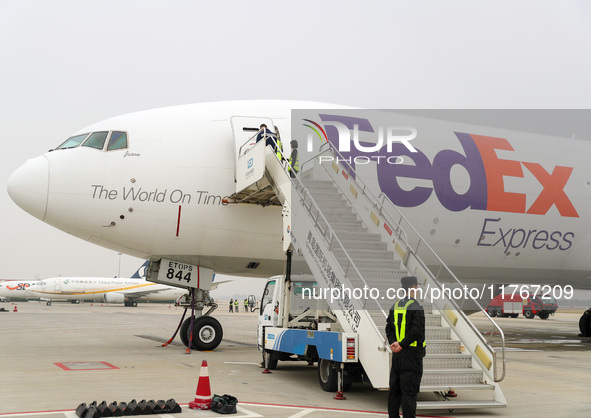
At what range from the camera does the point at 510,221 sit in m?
14.9

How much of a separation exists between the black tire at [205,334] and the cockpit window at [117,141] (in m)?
4.61

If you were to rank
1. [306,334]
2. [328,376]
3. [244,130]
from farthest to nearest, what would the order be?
1. [244,130]
2. [306,334]
3. [328,376]

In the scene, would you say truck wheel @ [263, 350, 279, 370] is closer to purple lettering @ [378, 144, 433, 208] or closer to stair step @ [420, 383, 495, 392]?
stair step @ [420, 383, 495, 392]

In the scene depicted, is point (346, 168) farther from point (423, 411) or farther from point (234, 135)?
point (423, 411)

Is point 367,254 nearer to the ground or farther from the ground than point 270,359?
farther from the ground

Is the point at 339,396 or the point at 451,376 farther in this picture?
the point at 339,396

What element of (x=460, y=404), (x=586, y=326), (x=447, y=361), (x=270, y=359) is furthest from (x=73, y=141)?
(x=586, y=326)

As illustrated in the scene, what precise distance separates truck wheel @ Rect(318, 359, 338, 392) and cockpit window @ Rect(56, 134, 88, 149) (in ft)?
25.1

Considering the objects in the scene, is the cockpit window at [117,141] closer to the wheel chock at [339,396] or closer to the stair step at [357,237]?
the stair step at [357,237]

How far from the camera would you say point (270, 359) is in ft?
37.8

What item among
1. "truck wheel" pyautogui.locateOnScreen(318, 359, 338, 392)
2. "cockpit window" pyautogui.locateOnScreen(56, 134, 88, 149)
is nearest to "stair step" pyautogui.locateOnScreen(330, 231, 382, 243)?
"truck wheel" pyautogui.locateOnScreen(318, 359, 338, 392)

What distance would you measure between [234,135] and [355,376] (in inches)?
263

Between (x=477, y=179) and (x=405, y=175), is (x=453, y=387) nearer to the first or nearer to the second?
(x=405, y=175)

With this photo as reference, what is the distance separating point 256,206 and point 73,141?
14.5 feet
